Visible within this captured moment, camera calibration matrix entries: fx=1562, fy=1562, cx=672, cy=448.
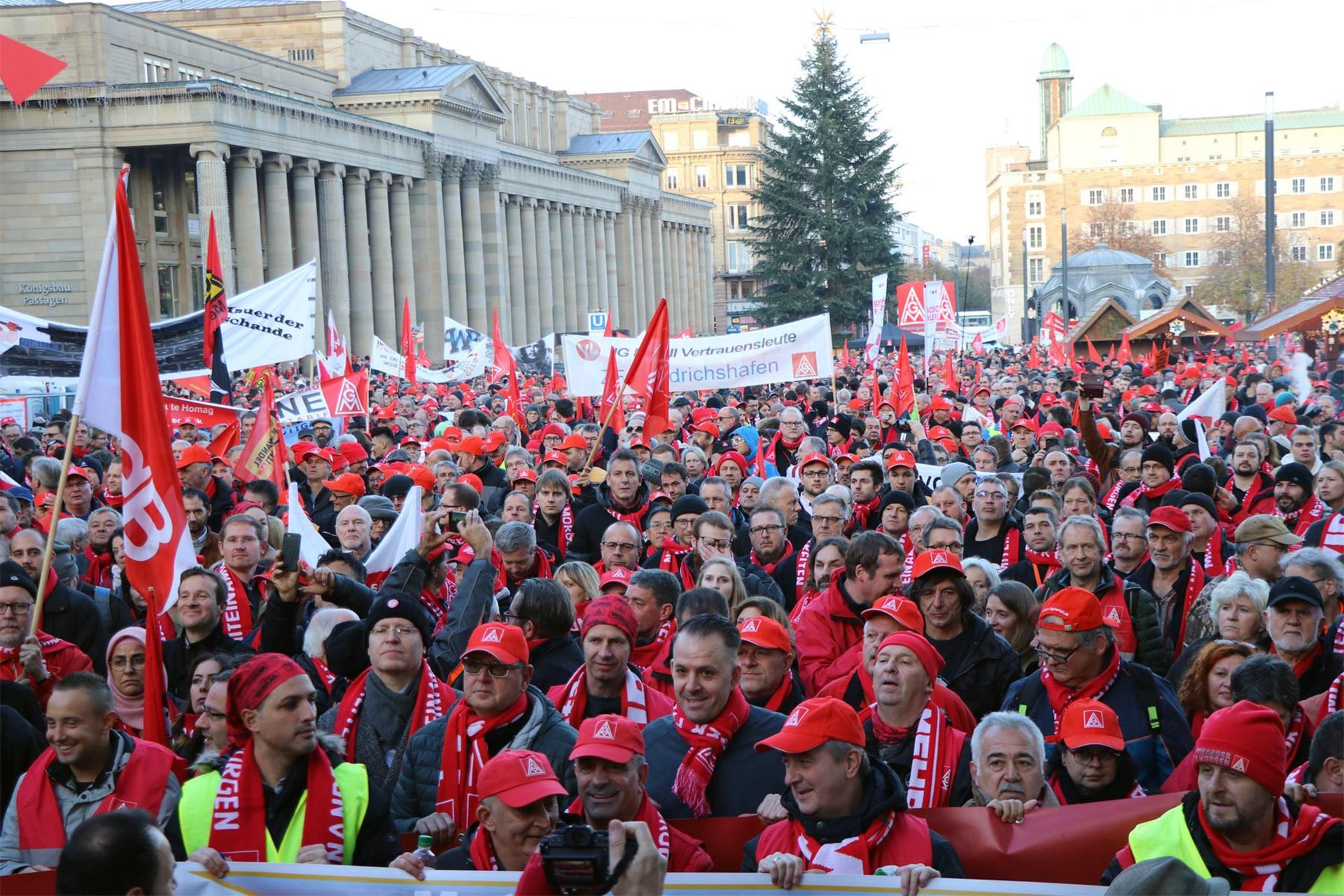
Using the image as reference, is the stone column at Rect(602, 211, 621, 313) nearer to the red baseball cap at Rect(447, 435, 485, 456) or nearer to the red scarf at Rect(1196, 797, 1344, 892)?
the red baseball cap at Rect(447, 435, 485, 456)

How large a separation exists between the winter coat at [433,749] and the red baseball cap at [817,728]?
1001mm

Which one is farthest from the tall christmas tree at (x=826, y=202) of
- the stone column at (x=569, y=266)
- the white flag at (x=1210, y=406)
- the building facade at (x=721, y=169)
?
the building facade at (x=721, y=169)

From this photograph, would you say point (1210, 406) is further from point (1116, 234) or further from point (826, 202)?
point (1116, 234)

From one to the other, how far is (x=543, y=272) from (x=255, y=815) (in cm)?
8549

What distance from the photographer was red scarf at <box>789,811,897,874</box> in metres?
4.25

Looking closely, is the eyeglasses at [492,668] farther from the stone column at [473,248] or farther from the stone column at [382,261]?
the stone column at [473,248]

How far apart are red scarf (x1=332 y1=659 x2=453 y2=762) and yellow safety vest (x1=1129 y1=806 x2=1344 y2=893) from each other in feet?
8.63

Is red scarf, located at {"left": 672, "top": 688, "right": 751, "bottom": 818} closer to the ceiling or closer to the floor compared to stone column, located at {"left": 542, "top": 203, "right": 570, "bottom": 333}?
closer to the floor

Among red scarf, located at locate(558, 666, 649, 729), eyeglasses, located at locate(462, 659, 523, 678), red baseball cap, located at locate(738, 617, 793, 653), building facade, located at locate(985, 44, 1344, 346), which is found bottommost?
red scarf, located at locate(558, 666, 649, 729)

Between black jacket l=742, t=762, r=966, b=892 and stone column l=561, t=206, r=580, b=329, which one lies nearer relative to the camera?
black jacket l=742, t=762, r=966, b=892

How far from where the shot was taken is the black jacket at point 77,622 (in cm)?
759

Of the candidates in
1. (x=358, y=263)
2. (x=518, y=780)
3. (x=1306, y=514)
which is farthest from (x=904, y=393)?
(x=358, y=263)

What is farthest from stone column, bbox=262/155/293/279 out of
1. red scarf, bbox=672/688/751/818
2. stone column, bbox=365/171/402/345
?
red scarf, bbox=672/688/751/818

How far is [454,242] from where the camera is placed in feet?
248
